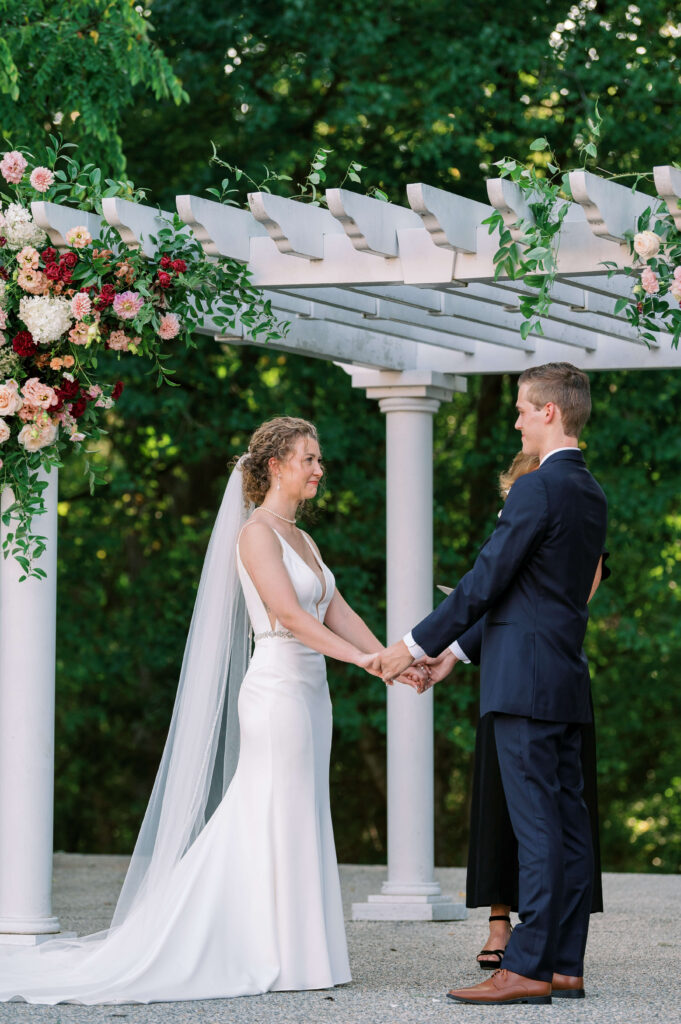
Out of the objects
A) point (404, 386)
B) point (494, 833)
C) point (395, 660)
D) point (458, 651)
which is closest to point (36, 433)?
point (395, 660)

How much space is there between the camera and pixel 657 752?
17.5 m

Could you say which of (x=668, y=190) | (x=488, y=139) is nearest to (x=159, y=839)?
(x=668, y=190)

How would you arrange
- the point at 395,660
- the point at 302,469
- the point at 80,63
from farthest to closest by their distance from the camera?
the point at 80,63, the point at 302,469, the point at 395,660

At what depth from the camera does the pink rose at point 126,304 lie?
6348 millimetres

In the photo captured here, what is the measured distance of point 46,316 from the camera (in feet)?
20.8

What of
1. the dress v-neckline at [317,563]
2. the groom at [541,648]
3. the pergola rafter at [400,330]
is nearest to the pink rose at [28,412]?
the pergola rafter at [400,330]

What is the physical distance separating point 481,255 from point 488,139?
6762 mm

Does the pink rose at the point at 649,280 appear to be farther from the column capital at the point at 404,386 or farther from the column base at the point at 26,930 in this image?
the column base at the point at 26,930

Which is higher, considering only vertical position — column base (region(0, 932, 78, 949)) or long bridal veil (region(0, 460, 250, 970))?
long bridal veil (region(0, 460, 250, 970))

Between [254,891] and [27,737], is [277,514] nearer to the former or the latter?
[254,891]

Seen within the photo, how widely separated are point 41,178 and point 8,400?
89cm

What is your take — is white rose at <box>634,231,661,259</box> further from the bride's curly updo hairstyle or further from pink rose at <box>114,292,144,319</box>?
pink rose at <box>114,292,144,319</box>

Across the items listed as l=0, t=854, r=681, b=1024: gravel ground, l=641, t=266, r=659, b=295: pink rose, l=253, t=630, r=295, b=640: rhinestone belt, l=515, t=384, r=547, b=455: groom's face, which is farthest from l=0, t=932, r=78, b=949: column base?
l=641, t=266, r=659, b=295: pink rose

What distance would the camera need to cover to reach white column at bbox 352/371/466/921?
871 cm
